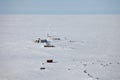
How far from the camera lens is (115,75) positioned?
74.5 feet

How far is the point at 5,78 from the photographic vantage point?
71.1 feet

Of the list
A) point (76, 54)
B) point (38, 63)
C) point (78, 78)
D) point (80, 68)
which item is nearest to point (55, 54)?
point (76, 54)

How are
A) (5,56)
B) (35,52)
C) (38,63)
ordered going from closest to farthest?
1. (38,63)
2. (5,56)
3. (35,52)

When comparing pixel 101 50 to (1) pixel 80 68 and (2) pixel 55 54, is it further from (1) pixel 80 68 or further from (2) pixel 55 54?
(1) pixel 80 68

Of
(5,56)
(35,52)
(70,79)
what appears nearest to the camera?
(70,79)

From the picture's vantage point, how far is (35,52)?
33.1 meters

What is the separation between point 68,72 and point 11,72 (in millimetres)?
5401

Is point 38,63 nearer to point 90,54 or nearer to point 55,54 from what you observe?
point 55,54

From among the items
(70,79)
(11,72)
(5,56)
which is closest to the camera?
(70,79)

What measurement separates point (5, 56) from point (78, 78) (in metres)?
12.1

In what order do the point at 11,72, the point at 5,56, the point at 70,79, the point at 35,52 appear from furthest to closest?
1. the point at 35,52
2. the point at 5,56
3. the point at 11,72
4. the point at 70,79

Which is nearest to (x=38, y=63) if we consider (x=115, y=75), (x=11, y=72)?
(x=11, y=72)

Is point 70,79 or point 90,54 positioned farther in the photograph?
point 90,54

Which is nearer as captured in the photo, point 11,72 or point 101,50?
point 11,72
